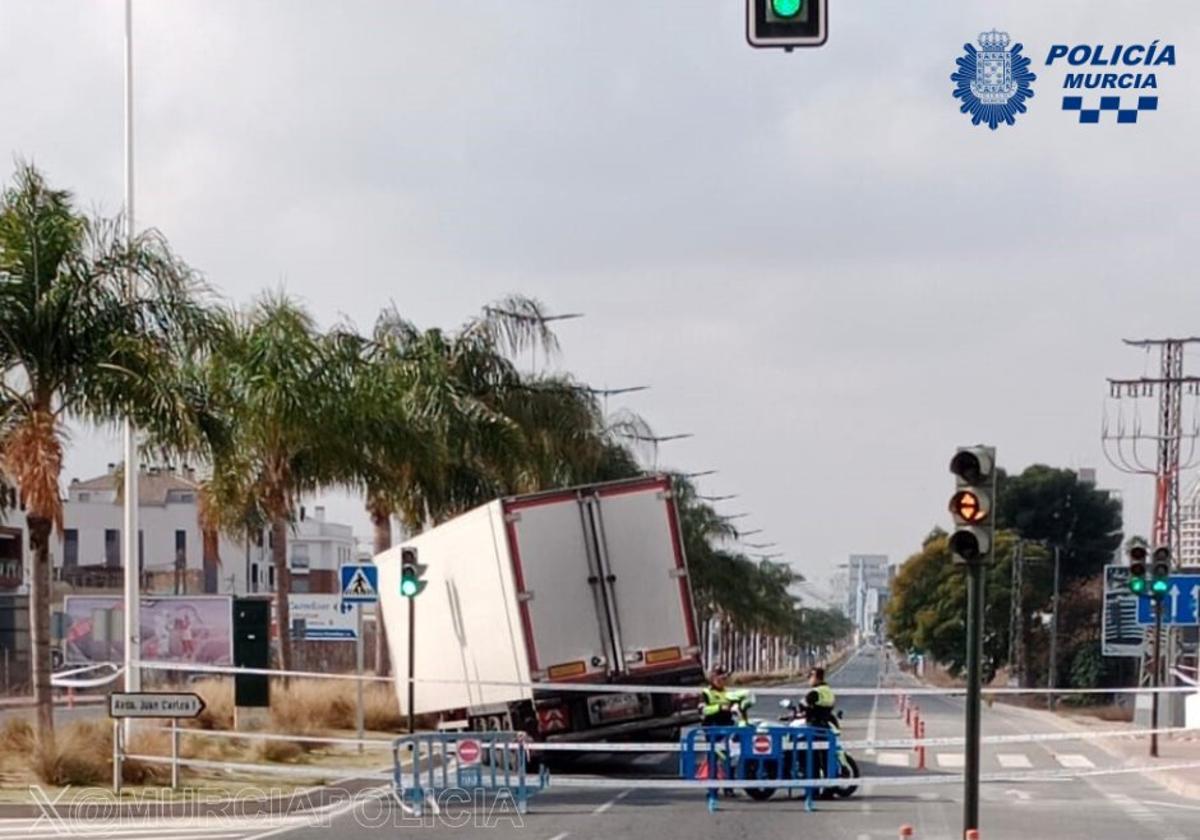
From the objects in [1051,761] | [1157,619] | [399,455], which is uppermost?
[399,455]

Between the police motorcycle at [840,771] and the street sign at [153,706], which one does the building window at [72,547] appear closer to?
the police motorcycle at [840,771]

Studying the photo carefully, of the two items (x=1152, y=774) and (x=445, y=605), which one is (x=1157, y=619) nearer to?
(x=1152, y=774)

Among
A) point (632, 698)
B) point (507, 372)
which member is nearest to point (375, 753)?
point (632, 698)

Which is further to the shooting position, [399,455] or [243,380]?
[399,455]

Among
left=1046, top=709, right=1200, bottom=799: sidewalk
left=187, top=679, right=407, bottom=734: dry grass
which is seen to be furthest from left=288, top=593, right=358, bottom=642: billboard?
left=1046, top=709, right=1200, bottom=799: sidewalk

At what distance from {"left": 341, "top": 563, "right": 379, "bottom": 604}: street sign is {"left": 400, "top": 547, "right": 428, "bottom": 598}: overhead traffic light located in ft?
7.98

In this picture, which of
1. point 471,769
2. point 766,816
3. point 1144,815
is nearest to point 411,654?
point 471,769

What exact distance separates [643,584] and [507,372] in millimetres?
20821

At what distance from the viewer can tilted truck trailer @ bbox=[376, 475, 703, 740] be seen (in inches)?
1029

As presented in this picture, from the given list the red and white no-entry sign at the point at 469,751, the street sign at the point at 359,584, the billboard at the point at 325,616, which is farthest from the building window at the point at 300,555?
the red and white no-entry sign at the point at 469,751

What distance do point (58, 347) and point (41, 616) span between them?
127 inches

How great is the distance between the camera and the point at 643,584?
26703 millimetres

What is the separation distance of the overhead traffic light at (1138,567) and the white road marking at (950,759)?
403 cm

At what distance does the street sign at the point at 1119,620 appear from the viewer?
5172 centimetres
